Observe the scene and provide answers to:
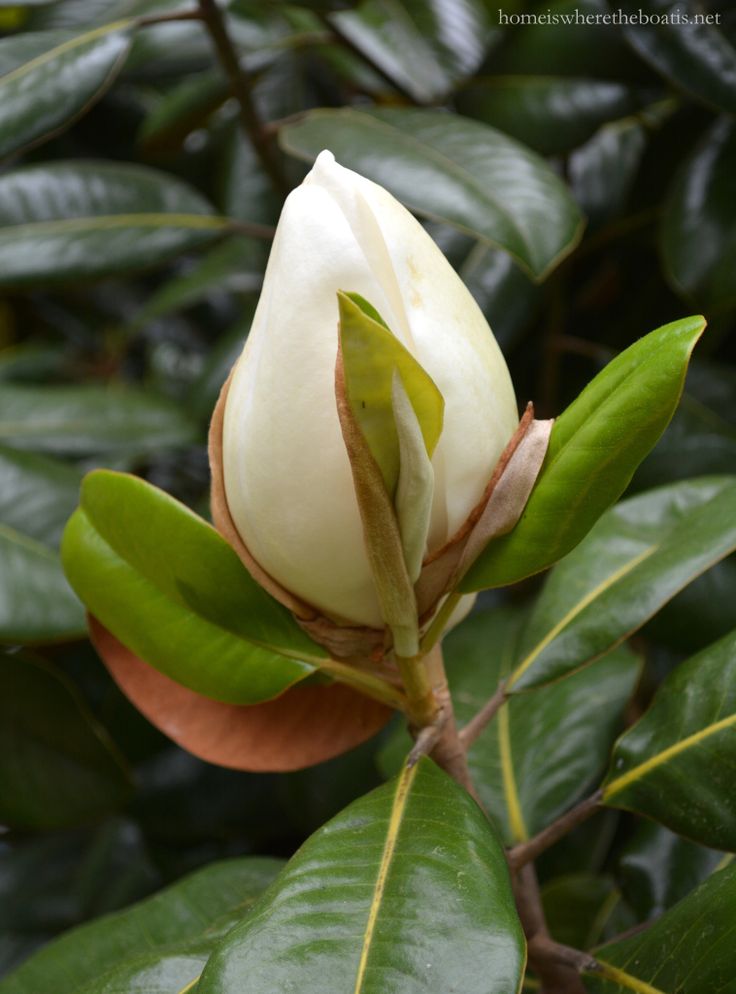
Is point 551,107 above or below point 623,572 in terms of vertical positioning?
above

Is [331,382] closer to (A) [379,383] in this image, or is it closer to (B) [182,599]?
(A) [379,383]

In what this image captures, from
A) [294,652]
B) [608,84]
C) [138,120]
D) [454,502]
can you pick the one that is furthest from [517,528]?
[138,120]

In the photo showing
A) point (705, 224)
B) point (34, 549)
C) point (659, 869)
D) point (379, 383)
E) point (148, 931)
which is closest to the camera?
point (379, 383)

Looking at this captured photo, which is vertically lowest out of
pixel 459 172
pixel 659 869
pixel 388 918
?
pixel 659 869

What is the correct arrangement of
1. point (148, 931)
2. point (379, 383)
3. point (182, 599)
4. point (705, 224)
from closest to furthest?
1. point (379, 383)
2. point (182, 599)
3. point (148, 931)
4. point (705, 224)

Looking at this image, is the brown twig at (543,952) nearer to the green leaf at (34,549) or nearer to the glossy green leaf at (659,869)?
the glossy green leaf at (659,869)

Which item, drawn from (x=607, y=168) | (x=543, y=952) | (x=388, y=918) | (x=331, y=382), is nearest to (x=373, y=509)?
(x=331, y=382)

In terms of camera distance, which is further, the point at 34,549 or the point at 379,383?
the point at 34,549
